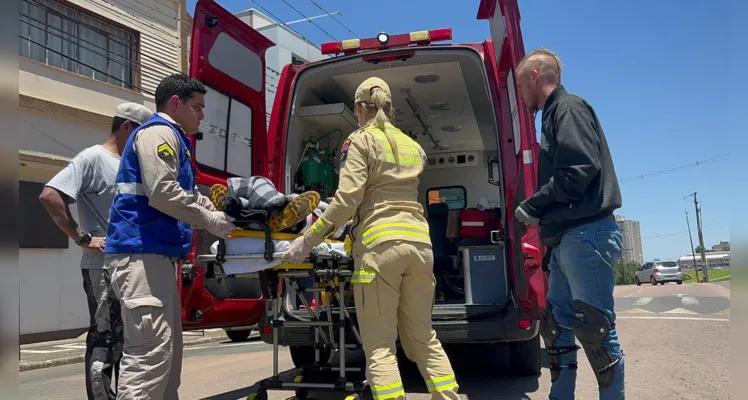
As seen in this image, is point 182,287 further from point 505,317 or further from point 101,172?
point 505,317

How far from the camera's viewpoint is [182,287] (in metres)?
3.83

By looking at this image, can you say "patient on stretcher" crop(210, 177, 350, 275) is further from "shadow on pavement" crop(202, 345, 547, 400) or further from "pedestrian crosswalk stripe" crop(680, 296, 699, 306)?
"pedestrian crosswalk stripe" crop(680, 296, 699, 306)

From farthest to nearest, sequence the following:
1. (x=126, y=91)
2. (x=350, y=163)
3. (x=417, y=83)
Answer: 1. (x=126, y=91)
2. (x=417, y=83)
3. (x=350, y=163)

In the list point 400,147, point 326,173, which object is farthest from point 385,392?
point 326,173

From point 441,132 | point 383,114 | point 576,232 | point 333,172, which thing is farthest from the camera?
point 441,132

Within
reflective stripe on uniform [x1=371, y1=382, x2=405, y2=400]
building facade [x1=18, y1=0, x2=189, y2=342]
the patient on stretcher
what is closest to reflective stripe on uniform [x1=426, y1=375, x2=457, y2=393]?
reflective stripe on uniform [x1=371, y1=382, x2=405, y2=400]

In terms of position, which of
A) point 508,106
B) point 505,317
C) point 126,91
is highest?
point 126,91

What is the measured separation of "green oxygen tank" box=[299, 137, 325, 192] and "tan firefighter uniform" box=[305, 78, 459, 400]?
114 inches

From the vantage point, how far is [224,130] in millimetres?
4477

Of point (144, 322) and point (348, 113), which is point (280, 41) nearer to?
point (348, 113)

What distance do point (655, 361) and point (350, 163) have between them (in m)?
4.19

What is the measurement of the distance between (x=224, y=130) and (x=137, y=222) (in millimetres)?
2100

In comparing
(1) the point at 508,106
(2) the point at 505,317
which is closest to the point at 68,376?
(2) the point at 505,317

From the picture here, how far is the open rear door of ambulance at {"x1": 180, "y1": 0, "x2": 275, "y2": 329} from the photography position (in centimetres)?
400
